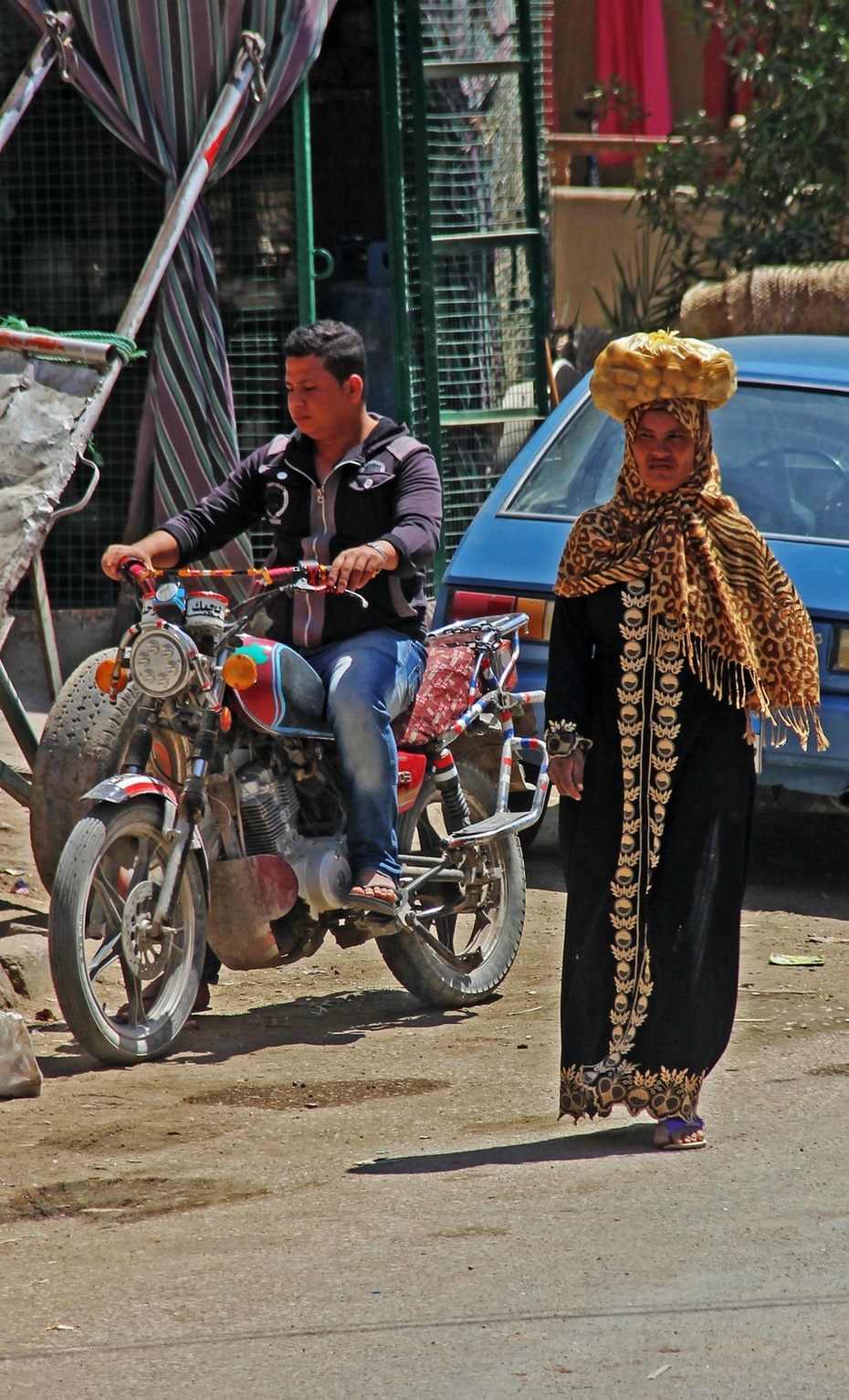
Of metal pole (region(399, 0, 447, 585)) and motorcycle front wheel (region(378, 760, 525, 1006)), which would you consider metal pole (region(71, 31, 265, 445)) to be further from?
motorcycle front wheel (region(378, 760, 525, 1006))

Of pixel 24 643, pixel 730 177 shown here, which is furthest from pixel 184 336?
pixel 730 177

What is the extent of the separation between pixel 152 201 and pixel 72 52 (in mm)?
1147

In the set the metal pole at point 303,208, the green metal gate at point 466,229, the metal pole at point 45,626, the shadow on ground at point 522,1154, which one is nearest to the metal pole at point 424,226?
the green metal gate at point 466,229

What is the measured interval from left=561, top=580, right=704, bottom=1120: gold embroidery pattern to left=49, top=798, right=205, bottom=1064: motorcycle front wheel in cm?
113

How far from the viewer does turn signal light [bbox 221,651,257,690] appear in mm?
4695

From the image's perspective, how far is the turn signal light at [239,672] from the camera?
470cm

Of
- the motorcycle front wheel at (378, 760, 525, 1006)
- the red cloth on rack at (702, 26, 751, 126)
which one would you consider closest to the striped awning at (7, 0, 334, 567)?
the motorcycle front wheel at (378, 760, 525, 1006)

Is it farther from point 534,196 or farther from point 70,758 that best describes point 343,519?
point 534,196

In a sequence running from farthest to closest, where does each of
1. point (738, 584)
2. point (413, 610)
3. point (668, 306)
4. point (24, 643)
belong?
point (668, 306) < point (24, 643) < point (413, 610) < point (738, 584)

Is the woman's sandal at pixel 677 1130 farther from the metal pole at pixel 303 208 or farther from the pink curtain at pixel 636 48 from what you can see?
the pink curtain at pixel 636 48

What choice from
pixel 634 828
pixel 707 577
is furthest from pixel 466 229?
pixel 634 828

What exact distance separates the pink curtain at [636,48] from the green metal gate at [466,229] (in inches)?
126

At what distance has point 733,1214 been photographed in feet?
12.2

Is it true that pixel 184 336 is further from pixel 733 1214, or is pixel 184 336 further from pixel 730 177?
pixel 733 1214
